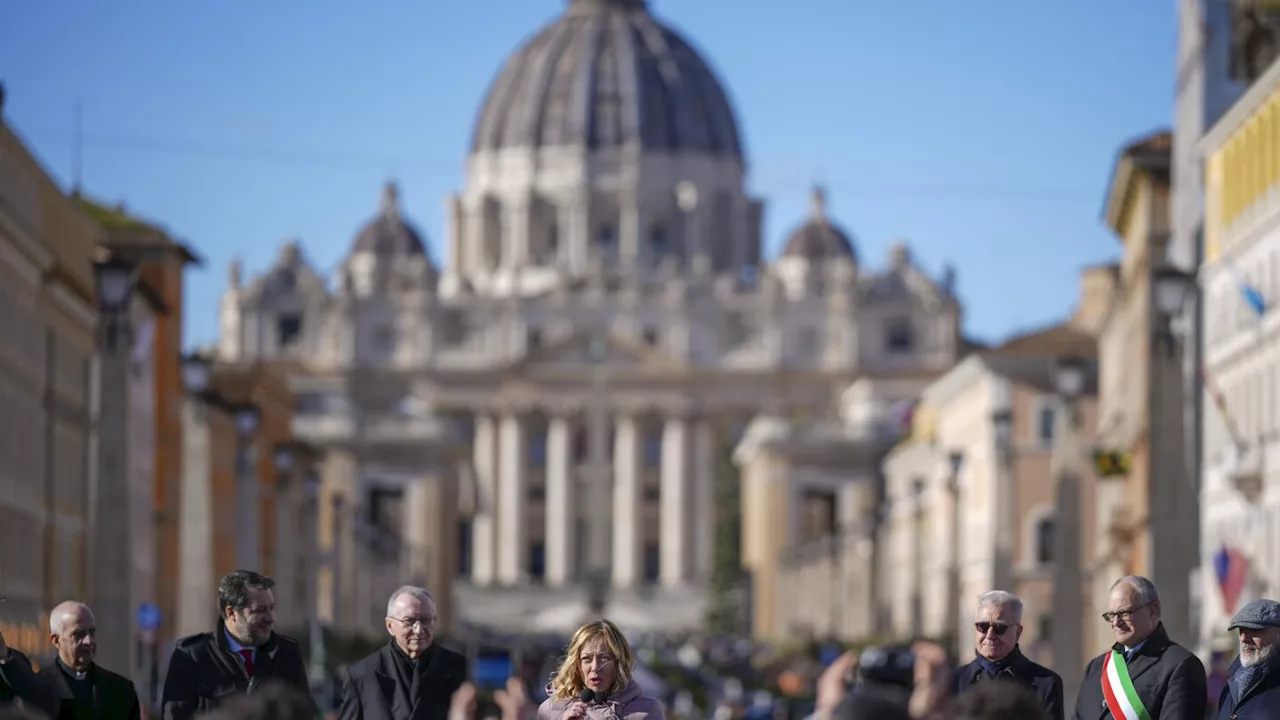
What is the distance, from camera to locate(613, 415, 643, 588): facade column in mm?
177250

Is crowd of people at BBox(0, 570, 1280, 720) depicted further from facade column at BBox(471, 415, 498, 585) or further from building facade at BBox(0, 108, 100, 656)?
facade column at BBox(471, 415, 498, 585)

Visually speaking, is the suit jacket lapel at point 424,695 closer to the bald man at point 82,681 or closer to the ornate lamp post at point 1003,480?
the bald man at point 82,681

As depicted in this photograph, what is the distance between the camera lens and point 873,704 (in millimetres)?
9391

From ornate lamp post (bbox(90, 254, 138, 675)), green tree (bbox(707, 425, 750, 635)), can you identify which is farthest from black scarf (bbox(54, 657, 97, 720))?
green tree (bbox(707, 425, 750, 635))

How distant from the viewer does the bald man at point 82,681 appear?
43.2ft

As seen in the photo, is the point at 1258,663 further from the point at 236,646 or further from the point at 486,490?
the point at 486,490

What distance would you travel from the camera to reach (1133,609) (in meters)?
13.1

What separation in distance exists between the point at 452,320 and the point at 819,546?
70.0 m

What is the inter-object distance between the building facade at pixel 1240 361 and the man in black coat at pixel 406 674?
28324 mm

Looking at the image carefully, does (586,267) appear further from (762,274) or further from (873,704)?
(873,704)

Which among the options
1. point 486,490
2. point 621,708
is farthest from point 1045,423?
point 486,490

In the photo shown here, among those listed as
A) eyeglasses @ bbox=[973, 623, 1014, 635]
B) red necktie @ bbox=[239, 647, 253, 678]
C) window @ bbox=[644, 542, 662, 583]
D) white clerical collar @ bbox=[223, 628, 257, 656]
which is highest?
window @ bbox=[644, 542, 662, 583]

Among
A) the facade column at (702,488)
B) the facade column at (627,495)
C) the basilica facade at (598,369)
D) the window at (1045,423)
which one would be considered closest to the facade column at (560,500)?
the basilica facade at (598,369)

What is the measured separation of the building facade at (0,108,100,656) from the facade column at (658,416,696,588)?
117 meters
